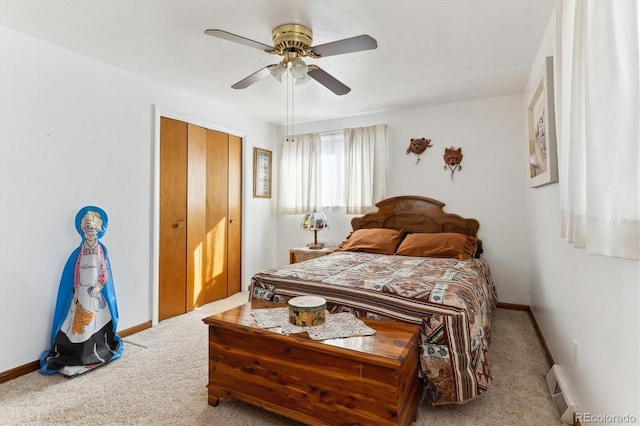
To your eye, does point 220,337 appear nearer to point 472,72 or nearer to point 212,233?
point 212,233

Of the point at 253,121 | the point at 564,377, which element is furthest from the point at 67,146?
the point at 564,377

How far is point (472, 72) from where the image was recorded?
3.07m

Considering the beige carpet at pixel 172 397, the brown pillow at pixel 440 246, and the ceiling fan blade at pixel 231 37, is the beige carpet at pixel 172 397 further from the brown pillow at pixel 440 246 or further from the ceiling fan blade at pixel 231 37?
the ceiling fan blade at pixel 231 37

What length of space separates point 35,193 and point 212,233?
1.82 meters

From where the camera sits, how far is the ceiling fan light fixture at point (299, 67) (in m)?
2.13

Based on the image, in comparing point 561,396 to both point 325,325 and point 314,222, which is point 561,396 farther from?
point 314,222

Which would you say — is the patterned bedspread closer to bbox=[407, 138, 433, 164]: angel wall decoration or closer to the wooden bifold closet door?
the wooden bifold closet door

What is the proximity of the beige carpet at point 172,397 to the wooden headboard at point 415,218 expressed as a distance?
58.1 inches

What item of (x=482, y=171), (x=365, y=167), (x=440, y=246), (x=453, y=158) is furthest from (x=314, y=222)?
(x=482, y=171)

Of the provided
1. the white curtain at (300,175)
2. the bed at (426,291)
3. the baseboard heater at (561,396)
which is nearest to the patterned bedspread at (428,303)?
the bed at (426,291)

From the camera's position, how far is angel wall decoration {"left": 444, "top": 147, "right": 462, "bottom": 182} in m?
3.90

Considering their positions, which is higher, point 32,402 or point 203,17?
point 203,17

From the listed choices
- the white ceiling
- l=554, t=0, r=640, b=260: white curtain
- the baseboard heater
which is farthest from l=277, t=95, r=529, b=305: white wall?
l=554, t=0, r=640, b=260: white curtain

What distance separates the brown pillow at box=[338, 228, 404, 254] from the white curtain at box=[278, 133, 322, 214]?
1003 mm
